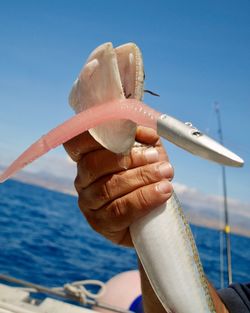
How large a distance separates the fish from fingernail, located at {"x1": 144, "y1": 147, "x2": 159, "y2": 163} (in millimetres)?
119

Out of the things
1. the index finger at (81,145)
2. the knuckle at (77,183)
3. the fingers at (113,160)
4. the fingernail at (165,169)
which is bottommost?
the knuckle at (77,183)

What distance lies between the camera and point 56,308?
329 cm

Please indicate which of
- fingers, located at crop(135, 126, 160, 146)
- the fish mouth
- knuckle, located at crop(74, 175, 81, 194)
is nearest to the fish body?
the fish mouth

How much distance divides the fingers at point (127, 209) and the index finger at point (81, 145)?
0.87 ft

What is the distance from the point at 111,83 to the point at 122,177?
21.2 inches

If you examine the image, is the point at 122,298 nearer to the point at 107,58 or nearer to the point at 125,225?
the point at 125,225

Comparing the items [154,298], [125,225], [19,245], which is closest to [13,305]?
[154,298]

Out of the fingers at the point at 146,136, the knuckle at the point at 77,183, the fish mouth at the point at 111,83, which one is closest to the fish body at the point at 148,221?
the fish mouth at the point at 111,83

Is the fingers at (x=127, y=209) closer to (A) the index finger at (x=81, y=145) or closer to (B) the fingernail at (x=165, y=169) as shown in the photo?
(B) the fingernail at (x=165, y=169)

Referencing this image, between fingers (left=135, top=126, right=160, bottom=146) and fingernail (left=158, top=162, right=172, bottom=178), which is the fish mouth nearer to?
fingers (left=135, top=126, right=160, bottom=146)

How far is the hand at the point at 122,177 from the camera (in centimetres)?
173

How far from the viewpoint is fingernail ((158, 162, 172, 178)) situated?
181 cm

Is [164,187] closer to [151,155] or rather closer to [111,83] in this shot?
[151,155]

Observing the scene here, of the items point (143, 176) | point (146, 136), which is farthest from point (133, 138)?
point (143, 176)
